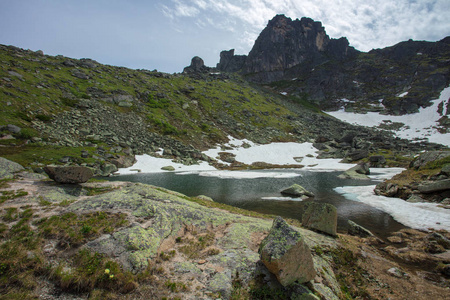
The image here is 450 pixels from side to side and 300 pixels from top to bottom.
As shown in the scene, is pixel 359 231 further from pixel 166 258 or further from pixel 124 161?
pixel 124 161

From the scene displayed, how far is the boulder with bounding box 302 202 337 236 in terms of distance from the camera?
1523 centimetres

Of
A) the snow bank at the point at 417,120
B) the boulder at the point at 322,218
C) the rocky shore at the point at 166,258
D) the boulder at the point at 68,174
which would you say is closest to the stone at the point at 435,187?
the rocky shore at the point at 166,258

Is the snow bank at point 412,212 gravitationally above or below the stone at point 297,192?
above

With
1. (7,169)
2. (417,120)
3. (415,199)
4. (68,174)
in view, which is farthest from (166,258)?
(417,120)

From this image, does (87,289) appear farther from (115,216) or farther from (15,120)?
(15,120)

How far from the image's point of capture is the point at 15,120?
51625 millimetres

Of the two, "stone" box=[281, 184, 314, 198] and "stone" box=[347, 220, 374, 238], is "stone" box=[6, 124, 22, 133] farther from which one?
"stone" box=[347, 220, 374, 238]

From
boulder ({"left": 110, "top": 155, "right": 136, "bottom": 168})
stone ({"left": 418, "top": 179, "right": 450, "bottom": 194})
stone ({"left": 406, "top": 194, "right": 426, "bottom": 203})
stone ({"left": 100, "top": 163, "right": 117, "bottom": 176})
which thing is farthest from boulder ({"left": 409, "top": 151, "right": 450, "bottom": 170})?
boulder ({"left": 110, "top": 155, "right": 136, "bottom": 168})

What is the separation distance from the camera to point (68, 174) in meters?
14.3

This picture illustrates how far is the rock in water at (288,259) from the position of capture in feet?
25.7

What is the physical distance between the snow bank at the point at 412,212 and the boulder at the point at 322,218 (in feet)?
35.5

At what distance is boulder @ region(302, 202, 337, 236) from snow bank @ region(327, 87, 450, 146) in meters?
166

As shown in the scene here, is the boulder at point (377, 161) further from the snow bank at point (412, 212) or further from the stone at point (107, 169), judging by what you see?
the stone at point (107, 169)

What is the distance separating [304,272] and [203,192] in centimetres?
2877
